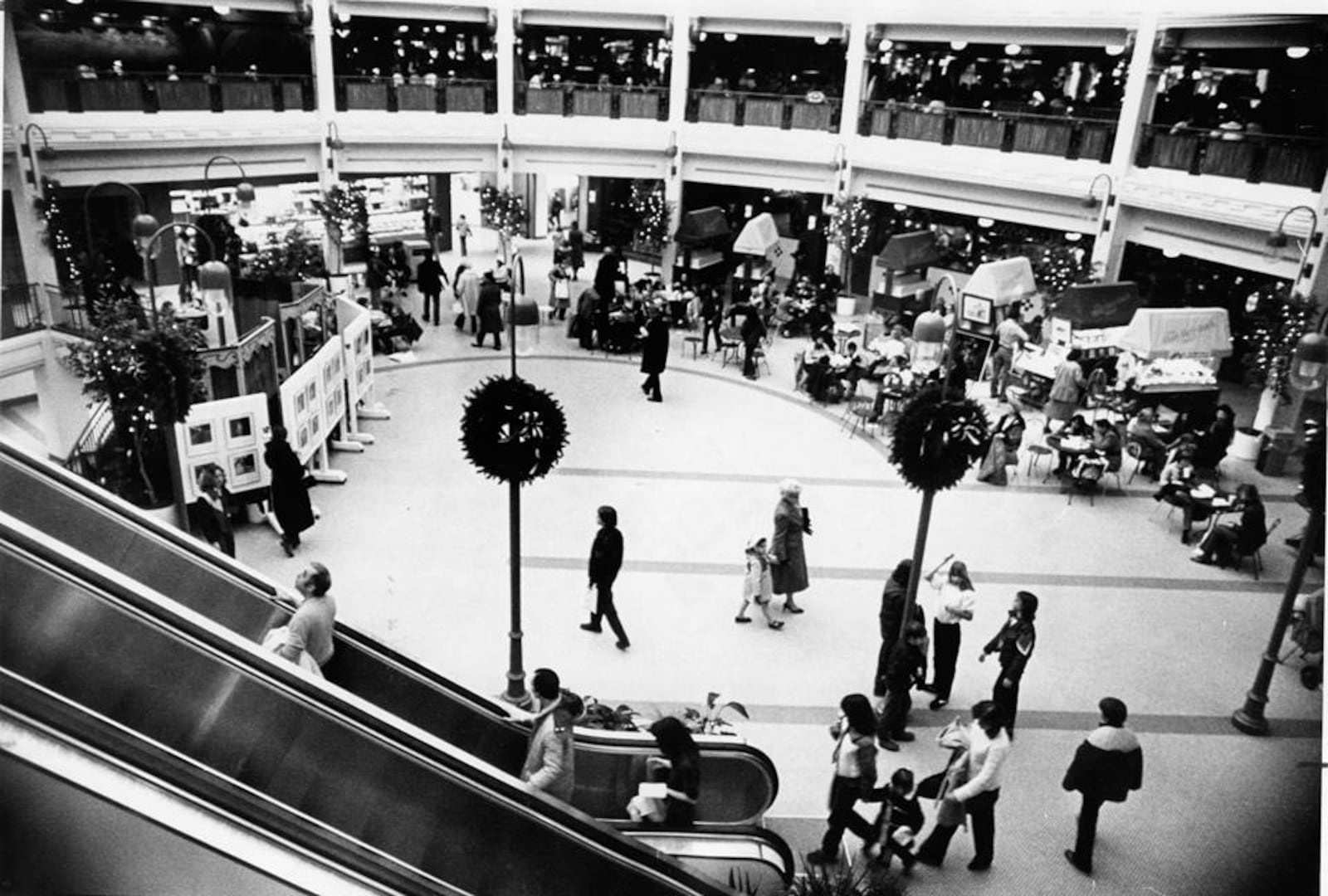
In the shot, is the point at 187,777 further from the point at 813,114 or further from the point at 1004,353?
the point at 813,114

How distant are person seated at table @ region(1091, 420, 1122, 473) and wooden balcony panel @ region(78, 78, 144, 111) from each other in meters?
16.9

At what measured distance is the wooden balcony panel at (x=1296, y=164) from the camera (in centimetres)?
1423

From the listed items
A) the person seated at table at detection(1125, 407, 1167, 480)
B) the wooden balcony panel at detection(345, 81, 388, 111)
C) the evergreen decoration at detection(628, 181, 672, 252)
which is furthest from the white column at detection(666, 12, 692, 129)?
the person seated at table at detection(1125, 407, 1167, 480)

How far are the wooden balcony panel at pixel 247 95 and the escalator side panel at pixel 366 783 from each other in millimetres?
16649

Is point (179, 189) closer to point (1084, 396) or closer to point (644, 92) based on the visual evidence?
point (644, 92)

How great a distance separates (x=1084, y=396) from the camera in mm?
16016

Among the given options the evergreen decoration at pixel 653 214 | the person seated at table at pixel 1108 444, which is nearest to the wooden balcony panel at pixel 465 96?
the evergreen decoration at pixel 653 214

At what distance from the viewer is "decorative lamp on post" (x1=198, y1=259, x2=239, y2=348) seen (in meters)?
10.2

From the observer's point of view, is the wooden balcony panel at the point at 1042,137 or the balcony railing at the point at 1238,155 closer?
the balcony railing at the point at 1238,155

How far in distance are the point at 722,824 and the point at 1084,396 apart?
12511 millimetres

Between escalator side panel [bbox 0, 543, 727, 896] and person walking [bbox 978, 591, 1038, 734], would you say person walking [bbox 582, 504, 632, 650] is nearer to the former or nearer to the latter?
person walking [bbox 978, 591, 1038, 734]

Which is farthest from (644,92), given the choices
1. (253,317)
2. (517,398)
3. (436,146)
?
(517,398)

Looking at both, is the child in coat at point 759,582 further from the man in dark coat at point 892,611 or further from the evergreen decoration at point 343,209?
the evergreen decoration at point 343,209

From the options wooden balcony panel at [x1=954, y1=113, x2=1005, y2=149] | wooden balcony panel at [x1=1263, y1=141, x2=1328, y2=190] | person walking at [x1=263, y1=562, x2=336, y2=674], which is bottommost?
person walking at [x1=263, y1=562, x2=336, y2=674]
